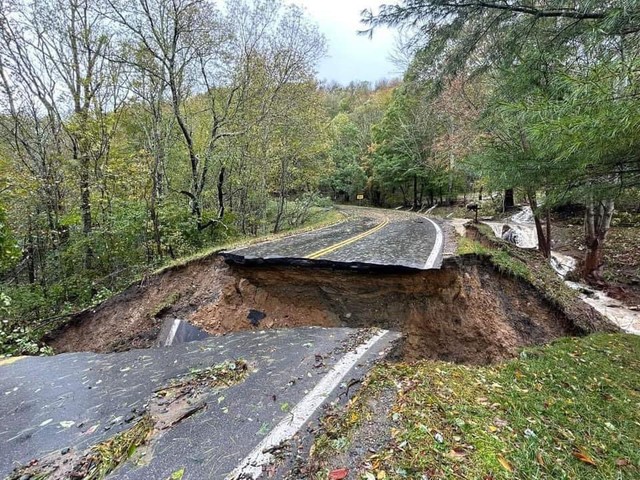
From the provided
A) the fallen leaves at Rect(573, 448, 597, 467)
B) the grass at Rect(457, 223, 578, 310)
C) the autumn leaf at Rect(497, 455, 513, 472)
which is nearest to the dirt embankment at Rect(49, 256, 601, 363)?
the grass at Rect(457, 223, 578, 310)

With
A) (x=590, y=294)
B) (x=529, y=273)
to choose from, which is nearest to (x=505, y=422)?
(x=529, y=273)

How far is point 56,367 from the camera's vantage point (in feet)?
13.2

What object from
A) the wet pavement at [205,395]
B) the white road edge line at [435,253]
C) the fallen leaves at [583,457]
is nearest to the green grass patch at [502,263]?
the white road edge line at [435,253]

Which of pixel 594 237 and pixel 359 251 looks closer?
pixel 359 251

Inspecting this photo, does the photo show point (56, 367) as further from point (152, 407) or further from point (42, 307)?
point (42, 307)

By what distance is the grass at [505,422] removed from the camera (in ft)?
6.36

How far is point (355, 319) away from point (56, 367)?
423 centimetres

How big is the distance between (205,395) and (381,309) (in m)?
3.43

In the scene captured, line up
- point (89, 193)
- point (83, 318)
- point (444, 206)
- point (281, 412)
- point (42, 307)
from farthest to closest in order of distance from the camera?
1. point (444, 206)
2. point (89, 193)
3. point (42, 307)
4. point (83, 318)
5. point (281, 412)

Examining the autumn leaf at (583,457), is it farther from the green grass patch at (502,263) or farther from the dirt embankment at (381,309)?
the green grass patch at (502,263)

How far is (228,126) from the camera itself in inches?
494

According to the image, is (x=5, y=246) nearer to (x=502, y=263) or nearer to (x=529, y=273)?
(x=502, y=263)

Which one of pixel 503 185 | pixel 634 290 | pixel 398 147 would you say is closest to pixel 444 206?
pixel 398 147

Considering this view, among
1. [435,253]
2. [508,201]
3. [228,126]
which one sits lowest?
[435,253]
